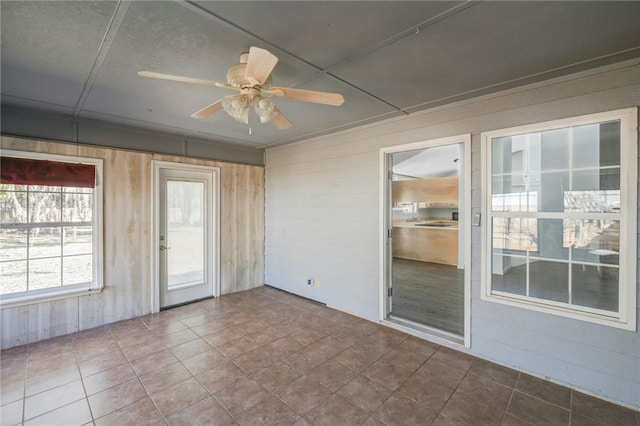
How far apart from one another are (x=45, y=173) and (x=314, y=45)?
339 centimetres

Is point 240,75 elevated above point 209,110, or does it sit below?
above

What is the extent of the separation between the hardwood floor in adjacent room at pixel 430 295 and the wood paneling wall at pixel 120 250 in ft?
9.66

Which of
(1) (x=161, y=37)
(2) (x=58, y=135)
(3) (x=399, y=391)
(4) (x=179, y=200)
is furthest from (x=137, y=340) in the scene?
(1) (x=161, y=37)

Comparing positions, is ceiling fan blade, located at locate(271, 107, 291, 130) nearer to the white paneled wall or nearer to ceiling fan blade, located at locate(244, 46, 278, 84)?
ceiling fan blade, located at locate(244, 46, 278, 84)

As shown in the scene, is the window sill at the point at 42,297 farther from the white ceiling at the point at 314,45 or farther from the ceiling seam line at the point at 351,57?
the ceiling seam line at the point at 351,57

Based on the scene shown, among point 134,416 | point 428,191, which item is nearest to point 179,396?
point 134,416

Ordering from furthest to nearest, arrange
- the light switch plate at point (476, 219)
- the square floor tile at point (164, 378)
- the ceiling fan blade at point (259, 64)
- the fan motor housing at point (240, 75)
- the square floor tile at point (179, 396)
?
the light switch plate at point (476, 219) → the square floor tile at point (164, 378) → the square floor tile at point (179, 396) → the fan motor housing at point (240, 75) → the ceiling fan blade at point (259, 64)

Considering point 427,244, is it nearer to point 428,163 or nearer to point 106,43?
point 428,163

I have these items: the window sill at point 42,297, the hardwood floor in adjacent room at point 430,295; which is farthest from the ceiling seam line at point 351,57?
the window sill at point 42,297

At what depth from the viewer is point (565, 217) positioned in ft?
7.82

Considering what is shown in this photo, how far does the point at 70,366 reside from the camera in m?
2.64

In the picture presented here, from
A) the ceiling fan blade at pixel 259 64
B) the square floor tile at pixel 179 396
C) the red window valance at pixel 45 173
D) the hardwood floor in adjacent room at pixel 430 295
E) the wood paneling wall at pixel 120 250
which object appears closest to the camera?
the ceiling fan blade at pixel 259 64

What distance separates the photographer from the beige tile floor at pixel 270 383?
2021 mm

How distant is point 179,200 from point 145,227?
2.12ft
